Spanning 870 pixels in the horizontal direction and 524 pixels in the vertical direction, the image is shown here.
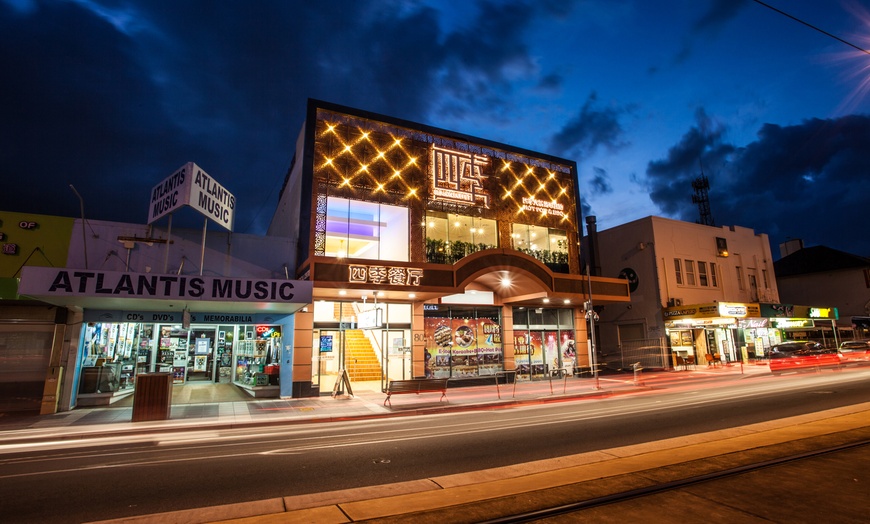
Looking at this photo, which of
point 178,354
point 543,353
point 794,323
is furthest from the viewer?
point 794,323

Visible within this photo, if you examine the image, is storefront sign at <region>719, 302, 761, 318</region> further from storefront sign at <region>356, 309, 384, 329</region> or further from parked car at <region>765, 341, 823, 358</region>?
storefront sign at <region>356, 309, 384, 329</region>

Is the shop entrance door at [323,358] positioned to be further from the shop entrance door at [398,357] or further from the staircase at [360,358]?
the shop entrance door at [398,357]

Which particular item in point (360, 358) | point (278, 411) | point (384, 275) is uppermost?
point (384, 275)

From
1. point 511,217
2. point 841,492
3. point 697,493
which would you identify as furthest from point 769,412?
point 511,217

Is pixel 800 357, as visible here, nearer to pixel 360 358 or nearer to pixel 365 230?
pixel 360 358

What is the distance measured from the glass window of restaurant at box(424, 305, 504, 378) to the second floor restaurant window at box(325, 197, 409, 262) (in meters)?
3.93

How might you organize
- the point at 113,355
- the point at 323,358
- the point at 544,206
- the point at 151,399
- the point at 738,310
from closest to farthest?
the point at 151,399
the point at 113,355
the point at 323,358
the point at 544,206
the point at 738,310

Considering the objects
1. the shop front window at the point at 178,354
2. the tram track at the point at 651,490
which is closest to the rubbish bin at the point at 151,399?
the shop front window at the point at 178,354

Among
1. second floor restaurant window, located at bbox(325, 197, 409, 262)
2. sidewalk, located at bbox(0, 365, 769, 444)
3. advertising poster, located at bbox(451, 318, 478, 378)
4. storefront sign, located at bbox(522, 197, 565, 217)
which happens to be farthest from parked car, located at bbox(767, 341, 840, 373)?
second floor restaurant window, located at bbox(325, 197, 409, 262)

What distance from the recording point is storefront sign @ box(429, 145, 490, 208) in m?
25.1

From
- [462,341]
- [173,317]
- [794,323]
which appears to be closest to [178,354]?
[173,317]

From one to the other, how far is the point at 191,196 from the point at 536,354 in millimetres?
19923

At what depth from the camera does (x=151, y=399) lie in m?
15.4

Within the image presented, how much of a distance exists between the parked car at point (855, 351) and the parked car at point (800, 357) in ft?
2.11
